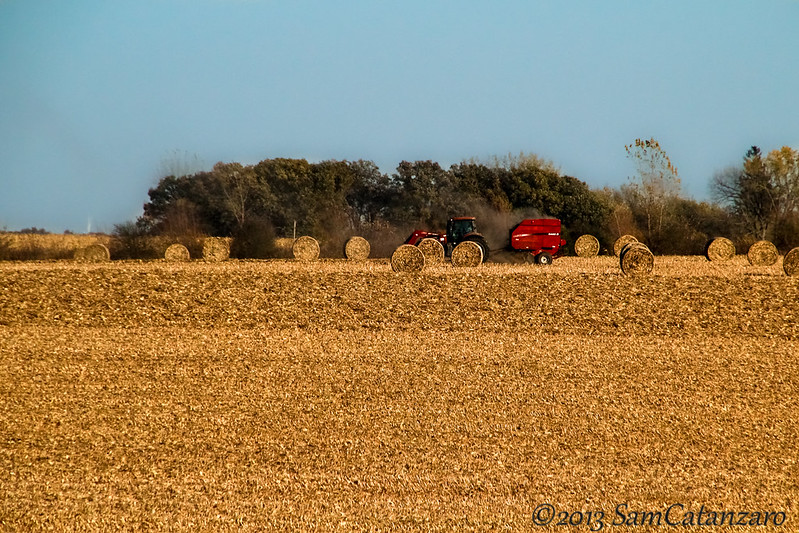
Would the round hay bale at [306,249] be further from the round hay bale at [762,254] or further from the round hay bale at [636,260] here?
the round hay bale at [762,254]

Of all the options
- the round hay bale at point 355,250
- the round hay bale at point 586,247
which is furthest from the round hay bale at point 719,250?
the round hay bale at point 355,250

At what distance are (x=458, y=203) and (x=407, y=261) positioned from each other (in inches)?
878

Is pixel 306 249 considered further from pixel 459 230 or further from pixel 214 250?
pixel 459 230

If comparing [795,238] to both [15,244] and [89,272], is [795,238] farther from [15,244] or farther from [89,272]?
[15,244]

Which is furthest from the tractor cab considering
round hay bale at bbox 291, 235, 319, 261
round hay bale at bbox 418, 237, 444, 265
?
round hay bale at bbox 291, 235, 319, 261

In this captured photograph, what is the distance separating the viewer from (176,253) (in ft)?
80.6

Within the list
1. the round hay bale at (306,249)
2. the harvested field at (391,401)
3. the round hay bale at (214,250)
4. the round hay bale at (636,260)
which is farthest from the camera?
the round hay bale at (214,250)

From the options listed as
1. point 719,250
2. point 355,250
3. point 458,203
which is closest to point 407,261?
point 355,250

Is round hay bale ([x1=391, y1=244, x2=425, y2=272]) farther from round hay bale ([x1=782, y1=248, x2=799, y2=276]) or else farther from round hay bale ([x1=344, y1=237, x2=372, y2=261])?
round hay bale ([x1=782, y1=248, x2=799, y2=276])

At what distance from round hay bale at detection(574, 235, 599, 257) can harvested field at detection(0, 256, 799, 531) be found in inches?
524

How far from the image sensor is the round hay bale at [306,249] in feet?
80.1

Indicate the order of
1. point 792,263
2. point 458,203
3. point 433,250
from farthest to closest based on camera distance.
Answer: point 458,203 < point 433,250 < point 792,263

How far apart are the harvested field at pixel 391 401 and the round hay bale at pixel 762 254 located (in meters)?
7.91

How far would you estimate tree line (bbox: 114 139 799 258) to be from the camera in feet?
110
